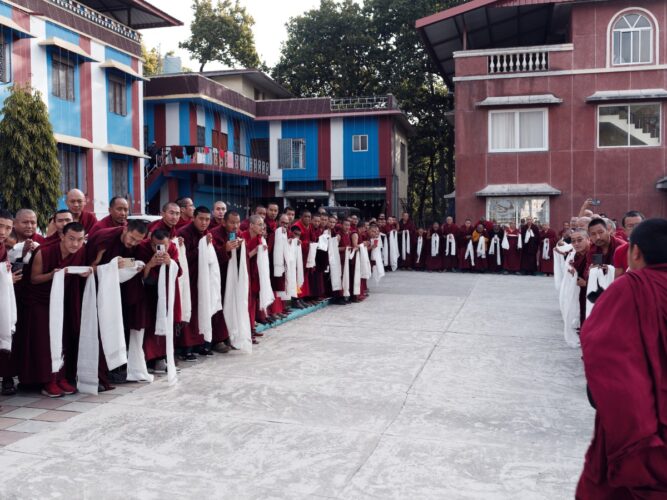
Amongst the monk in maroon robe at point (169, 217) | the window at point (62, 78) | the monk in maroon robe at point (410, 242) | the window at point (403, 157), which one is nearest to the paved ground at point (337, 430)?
the monk in maroon robe at point (169, 217)

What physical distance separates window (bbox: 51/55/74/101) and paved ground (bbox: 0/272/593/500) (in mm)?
13434

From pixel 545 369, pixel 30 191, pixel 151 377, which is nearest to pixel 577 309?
pixel 545 369

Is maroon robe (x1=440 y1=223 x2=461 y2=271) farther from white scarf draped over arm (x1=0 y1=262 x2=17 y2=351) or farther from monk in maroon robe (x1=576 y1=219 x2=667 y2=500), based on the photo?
monk in maroon robe (x1=576 y1=219 x2=667 y2=500)

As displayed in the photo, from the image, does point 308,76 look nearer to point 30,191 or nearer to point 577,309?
point 30,191

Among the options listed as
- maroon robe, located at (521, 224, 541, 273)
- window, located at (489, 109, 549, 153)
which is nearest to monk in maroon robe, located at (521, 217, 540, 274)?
maroon robe, located at (521, 224, 541, 273)

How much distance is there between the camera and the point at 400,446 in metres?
4.79

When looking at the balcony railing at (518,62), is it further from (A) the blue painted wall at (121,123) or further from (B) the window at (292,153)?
(A) the blue painted wall at (121,123)

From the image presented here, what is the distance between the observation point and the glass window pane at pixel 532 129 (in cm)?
2130

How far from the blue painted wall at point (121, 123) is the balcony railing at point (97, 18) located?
1.34 m

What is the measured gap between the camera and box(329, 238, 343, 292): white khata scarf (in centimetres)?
1262

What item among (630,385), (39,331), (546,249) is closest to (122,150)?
(546,249)

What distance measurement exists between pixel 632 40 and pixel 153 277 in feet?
62.2

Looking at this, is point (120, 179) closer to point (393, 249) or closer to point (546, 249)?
point (393, 249)

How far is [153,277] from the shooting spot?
6629 millimetres
